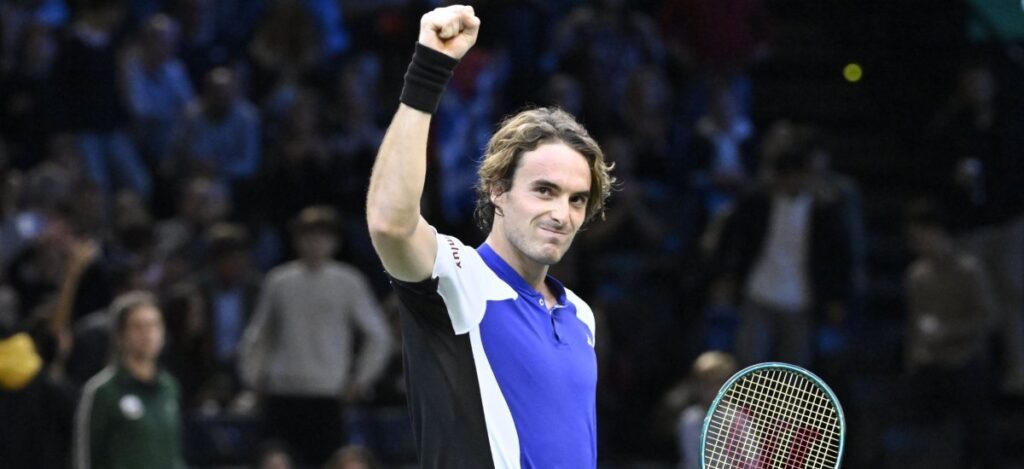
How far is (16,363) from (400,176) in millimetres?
5750

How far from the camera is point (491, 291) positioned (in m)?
4.45

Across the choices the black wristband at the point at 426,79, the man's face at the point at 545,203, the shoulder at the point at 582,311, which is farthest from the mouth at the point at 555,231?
the black wristband at the point at 426,79

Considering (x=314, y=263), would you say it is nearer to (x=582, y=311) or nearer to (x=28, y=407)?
(x=28, y=407)

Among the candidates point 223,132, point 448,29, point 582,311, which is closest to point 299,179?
point 223,132

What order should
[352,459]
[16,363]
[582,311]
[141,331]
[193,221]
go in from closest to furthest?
[582,311]
[16,363]
[141,331]
[352,459]
[193,221]

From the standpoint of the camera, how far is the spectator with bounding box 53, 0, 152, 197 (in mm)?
13156

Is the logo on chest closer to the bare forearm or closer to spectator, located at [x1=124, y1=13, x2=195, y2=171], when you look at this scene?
spectator, located at [x1=124, y1=13, x2=195, y2=171]

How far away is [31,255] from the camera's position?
11.7m

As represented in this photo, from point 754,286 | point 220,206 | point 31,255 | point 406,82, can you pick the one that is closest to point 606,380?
point 754,286

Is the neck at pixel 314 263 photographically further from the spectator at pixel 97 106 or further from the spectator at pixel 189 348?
the spectator at pixel 97 106

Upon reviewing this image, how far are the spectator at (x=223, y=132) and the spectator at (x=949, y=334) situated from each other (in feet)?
15.6

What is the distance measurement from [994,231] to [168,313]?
5.87 m

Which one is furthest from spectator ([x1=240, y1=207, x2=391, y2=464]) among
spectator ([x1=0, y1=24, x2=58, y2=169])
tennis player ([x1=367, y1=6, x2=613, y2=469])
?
tennis player ([x1=367, y1=6, x2=613, y2=469])

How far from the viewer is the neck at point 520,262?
457cm
